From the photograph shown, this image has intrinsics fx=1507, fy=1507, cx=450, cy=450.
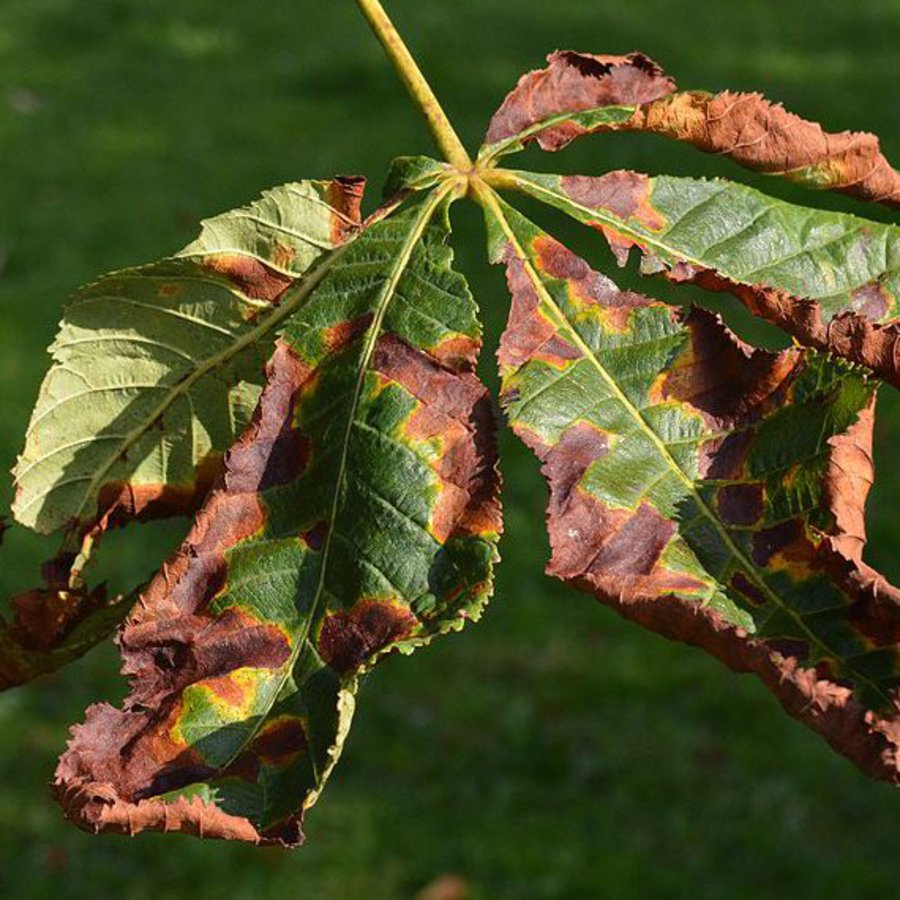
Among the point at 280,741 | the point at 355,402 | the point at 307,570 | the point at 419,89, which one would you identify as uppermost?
the point at 419,89

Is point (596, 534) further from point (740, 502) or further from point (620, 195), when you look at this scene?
point (620, 195)

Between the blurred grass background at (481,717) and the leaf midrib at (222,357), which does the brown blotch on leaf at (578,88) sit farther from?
the blurred grass background at (481,717)

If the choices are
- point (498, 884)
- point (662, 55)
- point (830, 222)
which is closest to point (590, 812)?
point (498, 884)

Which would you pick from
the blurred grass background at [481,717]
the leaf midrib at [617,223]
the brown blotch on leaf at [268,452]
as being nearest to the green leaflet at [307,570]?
the brown blotch on leaf at [268,452]

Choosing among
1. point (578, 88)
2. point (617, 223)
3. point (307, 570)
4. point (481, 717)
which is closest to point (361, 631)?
point (307, 570)

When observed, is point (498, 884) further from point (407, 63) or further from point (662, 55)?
point (662, 55)

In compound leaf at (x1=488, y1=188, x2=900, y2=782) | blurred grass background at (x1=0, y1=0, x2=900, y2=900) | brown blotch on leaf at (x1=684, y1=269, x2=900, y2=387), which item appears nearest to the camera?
compound leaf at (x1=488, y1=188, x2=900, y2=782)

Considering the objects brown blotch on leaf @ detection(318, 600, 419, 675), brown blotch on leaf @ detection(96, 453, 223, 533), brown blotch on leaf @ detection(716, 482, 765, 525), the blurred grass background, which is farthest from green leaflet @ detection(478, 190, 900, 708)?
the blurred grass background

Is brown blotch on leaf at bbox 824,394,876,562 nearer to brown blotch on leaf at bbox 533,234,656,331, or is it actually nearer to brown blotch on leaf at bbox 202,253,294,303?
brown blotch on leaf at bbox 533,234,656,331
